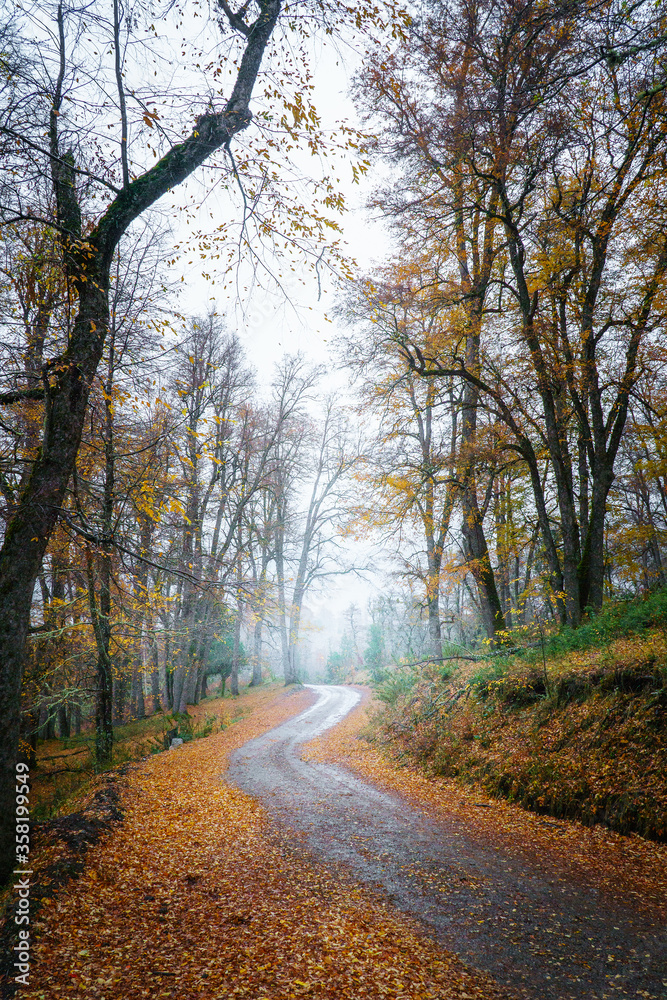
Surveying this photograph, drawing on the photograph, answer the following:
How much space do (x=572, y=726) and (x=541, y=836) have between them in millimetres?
1595

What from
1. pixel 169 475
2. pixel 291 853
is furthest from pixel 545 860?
pixel 169 475

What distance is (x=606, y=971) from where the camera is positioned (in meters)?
3.10

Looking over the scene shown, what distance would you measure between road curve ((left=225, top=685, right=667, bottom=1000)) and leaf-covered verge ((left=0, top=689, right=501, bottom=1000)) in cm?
29

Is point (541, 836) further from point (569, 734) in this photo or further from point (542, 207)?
point (542, 207)

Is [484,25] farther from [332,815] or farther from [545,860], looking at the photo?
[332,815]

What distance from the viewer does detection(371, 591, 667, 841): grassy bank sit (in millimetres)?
5262

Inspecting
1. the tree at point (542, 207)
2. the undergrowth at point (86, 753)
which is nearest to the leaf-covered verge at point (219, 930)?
the undergrowth at point (86, 753)

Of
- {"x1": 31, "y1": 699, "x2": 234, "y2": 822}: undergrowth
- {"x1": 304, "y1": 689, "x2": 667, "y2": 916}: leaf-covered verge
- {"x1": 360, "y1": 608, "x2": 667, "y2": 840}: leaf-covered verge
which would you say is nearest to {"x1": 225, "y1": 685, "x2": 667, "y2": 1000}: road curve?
{"x1": 304, "y1": 689, "x2": 667, "y2": 916}: leaf-covered verge

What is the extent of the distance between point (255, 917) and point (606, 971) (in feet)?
8.87

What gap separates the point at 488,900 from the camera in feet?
13.1

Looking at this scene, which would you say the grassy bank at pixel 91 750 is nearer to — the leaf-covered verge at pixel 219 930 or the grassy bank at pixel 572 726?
the leaf-covered verge at pixel 219 930

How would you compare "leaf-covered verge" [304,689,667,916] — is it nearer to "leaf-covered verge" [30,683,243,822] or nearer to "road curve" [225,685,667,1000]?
"road curve" [225,685,667,1000]

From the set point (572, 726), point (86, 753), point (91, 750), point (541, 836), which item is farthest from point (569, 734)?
point (86, 753)

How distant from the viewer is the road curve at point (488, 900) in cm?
309
